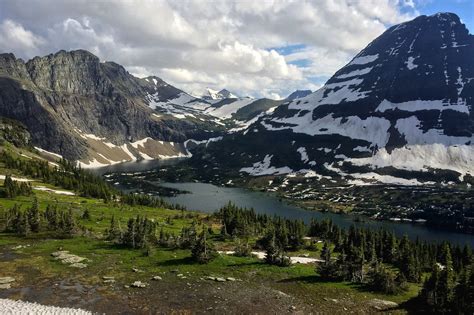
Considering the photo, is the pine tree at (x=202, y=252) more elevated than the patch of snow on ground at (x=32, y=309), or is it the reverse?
the pine tree at (x=202, y=252)

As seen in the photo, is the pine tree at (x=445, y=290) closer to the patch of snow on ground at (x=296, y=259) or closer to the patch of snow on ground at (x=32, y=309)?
the patch of snow on ground at (x=296, y=259)

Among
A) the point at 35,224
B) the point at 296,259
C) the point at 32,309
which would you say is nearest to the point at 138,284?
the point at 32,309

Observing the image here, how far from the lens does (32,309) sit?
149 feet

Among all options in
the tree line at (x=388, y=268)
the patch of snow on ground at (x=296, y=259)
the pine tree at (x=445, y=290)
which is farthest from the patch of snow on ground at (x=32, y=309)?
the pine tree at (x=445, y=290)

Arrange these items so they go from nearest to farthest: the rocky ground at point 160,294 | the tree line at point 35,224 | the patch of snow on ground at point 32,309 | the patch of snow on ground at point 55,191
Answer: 1. the patch of snow on ground at point 32,309
2. the rocky ground at point 160,294
3. the tree line at point 35,224
4. the patch of snow on ground at point 55,191

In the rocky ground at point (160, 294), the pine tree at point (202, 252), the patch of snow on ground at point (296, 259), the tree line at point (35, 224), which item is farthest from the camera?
the tree line at point (35, 224)

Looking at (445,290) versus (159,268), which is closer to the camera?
(445,290)

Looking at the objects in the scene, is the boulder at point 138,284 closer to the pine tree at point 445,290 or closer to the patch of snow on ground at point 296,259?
the patch of snow on ground at point 296,259

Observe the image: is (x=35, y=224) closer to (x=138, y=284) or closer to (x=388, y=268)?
(x=138, y=284)

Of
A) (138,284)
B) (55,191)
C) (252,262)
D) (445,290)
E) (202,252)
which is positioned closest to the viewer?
(445,290)

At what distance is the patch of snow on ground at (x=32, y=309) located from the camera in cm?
4450

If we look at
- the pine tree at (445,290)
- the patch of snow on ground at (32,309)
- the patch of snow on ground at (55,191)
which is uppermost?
the patch of snow on ground at (55,191)

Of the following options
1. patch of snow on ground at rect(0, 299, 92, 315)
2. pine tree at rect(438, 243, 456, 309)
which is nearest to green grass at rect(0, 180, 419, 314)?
pine tree at rect(438, 243, 456, 309)

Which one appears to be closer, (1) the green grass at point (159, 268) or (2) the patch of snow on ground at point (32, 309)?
(2) the patch of snow on ground at point (32, 309)
